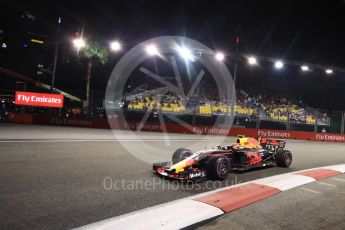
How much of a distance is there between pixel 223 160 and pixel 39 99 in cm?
1948

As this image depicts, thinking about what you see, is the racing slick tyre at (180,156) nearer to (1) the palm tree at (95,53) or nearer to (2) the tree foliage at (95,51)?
(1) the palm tree at (95,53)

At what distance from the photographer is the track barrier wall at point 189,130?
21.8 metres

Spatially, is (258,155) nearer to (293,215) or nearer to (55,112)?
(293,215)

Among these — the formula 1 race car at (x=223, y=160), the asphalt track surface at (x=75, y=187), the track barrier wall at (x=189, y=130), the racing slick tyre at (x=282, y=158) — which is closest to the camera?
the asphalt track surface at (x=75, y=187)

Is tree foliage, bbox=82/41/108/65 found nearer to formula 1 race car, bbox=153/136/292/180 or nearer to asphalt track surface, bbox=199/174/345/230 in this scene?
formula 1 race car, bbox=153/136/292/180

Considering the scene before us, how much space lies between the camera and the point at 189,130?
21.8 meters

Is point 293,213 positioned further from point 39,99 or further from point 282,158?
point 39,99

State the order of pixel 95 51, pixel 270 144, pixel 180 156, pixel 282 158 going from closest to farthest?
pixel 180 156 → pixel 282 158 → pixel 270 144 → pixel 95 51

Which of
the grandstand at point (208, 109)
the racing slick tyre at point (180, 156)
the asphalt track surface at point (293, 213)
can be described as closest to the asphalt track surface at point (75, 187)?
the racing slick tyre at point (180, 156)

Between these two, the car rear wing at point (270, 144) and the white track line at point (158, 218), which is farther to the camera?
the car rear wing at point (270, 144)

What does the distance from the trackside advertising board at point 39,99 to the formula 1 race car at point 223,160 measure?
1774 centimetres

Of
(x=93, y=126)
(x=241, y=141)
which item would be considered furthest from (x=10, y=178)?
(x=93, y=126)

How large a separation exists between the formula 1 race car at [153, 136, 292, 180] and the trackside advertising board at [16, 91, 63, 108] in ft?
58.2

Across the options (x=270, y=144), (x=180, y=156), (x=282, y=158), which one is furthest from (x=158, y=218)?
(x=270, y=144)
